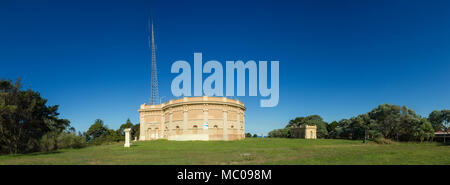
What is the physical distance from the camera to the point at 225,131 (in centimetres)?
3762

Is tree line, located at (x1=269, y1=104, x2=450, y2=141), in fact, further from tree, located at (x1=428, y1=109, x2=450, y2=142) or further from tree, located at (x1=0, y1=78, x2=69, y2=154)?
tree, located at (x1=0, y1=78, x2=69, y2=154)

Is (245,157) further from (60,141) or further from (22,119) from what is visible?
(60,141)

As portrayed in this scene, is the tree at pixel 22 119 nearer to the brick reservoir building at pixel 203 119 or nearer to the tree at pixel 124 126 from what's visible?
the brick reservoir building at pixel 203 119

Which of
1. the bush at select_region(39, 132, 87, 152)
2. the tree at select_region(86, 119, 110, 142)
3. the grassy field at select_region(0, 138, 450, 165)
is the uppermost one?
the grassy field at select_region(0, 138, 450, 165)

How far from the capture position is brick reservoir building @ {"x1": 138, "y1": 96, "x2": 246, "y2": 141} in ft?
120

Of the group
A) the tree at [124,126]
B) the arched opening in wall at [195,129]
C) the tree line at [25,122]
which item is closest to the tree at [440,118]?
the arched opening in wall at [195,129]

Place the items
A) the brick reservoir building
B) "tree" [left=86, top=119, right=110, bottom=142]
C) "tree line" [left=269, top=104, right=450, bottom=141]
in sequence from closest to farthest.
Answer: the brick reservoir building < "tree line" [left=269, top=104, right=450, bottom=141] < "tree" [left=86, top=119, right=110, bottom=142]

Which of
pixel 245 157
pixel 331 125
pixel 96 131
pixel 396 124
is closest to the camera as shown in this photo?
pixel 245 157

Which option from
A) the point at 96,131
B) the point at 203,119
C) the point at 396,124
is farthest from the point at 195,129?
the point at 96,131

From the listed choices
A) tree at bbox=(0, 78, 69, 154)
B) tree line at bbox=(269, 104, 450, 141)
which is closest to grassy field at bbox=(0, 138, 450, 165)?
tree at bbox=(0, 78, 69, 154)

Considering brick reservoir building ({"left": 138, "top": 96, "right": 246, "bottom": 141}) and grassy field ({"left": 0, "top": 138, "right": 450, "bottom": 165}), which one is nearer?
grassy field ({"left": 0, "top": 138, "right": 450, "bottom": 165})

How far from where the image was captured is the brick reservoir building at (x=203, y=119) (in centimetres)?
3659

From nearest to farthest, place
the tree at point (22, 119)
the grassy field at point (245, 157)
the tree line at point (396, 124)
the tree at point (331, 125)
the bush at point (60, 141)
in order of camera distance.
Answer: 1. the grassy field at point (245, 157)
2. the tree at point (22, 119)
3. the bush at point (60, 141)
4. the tree line at point (396, 124)
5. the tree at point (331, 125)

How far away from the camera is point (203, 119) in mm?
36656
